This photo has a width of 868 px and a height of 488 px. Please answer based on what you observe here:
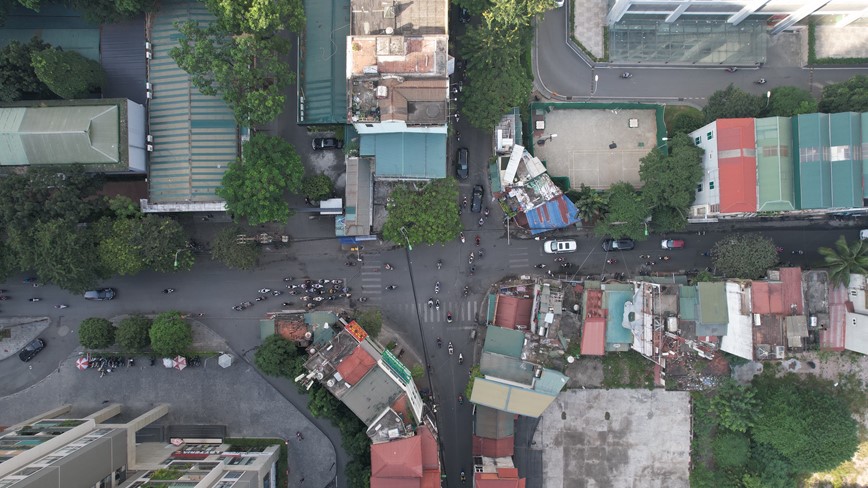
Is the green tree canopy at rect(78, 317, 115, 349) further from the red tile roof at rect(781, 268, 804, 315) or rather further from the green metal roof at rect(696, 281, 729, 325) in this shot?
the red tile roof at rect(781, 268, 804, 315)

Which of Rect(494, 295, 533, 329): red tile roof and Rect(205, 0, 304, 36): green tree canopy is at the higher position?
Rect(205, 0, 304, 36): green tree canopy

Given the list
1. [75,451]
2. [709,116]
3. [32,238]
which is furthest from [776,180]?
[32,238]

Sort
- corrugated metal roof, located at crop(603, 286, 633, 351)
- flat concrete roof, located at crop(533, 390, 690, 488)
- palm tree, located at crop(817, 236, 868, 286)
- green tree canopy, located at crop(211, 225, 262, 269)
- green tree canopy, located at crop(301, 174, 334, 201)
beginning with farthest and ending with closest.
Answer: flat concrete roof, located at crop(533, 390, 690, 488) → green tree canopy, located at crop(301, 174, 334, 201) → corrugated metal roof, located at crop(603, 286, 633, 351) → green tree canopy, located at crop(211, 225, 262, 269) → palm tree, located at crop(817, 236, 868, 286)

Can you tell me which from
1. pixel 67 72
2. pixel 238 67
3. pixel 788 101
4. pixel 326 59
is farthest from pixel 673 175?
pixel 67 72

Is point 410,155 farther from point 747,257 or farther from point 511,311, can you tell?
point 747,257

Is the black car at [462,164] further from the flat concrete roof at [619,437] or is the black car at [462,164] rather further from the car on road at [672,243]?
the flat concrete roof at [619,437]

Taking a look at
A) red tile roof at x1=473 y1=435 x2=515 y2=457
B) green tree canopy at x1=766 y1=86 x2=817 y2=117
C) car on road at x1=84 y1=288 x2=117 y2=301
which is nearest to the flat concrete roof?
red tile roof at x1=473 y1=435 x2=515 y2=457

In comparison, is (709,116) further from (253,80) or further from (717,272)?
(253,80)
